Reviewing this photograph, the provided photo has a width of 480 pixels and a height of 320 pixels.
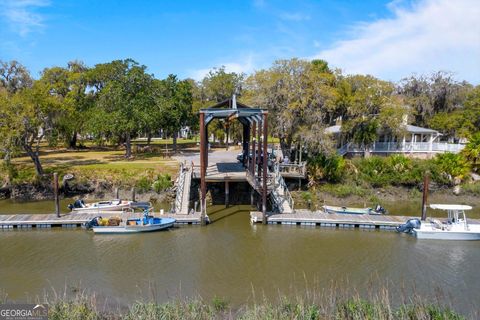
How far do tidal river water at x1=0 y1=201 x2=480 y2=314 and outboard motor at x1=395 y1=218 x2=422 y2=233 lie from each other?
→ 0.91 m

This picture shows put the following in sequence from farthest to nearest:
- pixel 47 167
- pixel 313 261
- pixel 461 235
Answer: pixel 47 167
pixel 461 235
pixel 313 261

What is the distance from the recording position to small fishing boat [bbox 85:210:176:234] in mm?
22781

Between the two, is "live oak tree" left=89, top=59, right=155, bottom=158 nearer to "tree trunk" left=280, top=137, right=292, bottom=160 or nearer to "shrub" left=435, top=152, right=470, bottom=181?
"tree trunk" left=280, top=137, right=292, bottom=160

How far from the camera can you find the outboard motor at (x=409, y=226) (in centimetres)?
2316

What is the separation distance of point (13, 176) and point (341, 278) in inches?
1197

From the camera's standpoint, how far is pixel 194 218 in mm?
24703

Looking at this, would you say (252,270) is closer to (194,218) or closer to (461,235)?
(194,218)

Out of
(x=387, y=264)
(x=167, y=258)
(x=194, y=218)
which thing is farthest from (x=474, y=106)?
(x=167, y=258)

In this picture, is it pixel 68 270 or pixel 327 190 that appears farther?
pixel 327 190

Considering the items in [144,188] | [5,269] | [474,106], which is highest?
[474,106]

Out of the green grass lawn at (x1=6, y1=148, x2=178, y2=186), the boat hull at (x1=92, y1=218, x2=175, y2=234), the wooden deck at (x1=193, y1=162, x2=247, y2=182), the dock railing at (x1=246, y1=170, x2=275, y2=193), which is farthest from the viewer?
the green grass lawn at (x1=6, y1=148, x2=178, y2=186)

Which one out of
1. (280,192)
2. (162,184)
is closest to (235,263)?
(280,192)

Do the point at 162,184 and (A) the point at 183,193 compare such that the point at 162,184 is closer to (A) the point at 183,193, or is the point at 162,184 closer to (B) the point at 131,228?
(A) the point at 183,193

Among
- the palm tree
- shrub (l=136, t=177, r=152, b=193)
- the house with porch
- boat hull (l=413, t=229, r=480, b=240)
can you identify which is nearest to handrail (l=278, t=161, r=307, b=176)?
boat hull (l=413, t=229, r=480, b=240)
